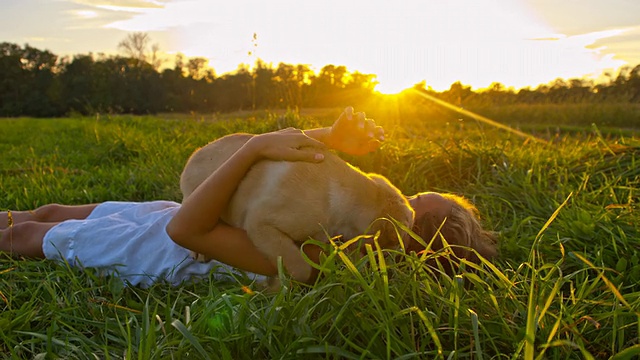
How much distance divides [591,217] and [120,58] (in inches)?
1298

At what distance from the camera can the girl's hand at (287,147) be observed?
2010 mm

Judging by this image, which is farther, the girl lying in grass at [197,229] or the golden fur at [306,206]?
the girl lying in grass at [197,229]

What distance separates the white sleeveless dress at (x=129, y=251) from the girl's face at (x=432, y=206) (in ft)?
2.84

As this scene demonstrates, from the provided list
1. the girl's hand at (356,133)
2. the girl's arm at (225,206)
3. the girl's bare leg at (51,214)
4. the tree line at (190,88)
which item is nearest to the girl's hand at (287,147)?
the girl's arm at (225,206)

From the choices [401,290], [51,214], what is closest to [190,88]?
[51,214]

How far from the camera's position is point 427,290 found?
148 centimetres

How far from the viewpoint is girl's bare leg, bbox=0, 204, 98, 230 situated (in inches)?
123

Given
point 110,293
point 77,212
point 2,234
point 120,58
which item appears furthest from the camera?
point 120,58

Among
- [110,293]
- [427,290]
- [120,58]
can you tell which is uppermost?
[120,58]

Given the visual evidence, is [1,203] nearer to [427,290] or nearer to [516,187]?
[427,290]

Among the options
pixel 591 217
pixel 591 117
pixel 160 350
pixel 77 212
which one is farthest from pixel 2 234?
pixel 591 117

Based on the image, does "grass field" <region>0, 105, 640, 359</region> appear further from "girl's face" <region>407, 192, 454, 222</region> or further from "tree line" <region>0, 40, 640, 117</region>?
"tree line" <region>0, 40, 640, 117</region>

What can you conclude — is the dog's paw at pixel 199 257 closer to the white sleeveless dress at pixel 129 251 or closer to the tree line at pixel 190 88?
the white sleeveless dress at pixel 129 251

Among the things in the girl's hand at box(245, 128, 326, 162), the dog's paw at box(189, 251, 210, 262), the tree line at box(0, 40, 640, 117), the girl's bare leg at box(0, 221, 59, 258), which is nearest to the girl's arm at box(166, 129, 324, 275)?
the girl's hand at box(245, 128, 326, 162)
